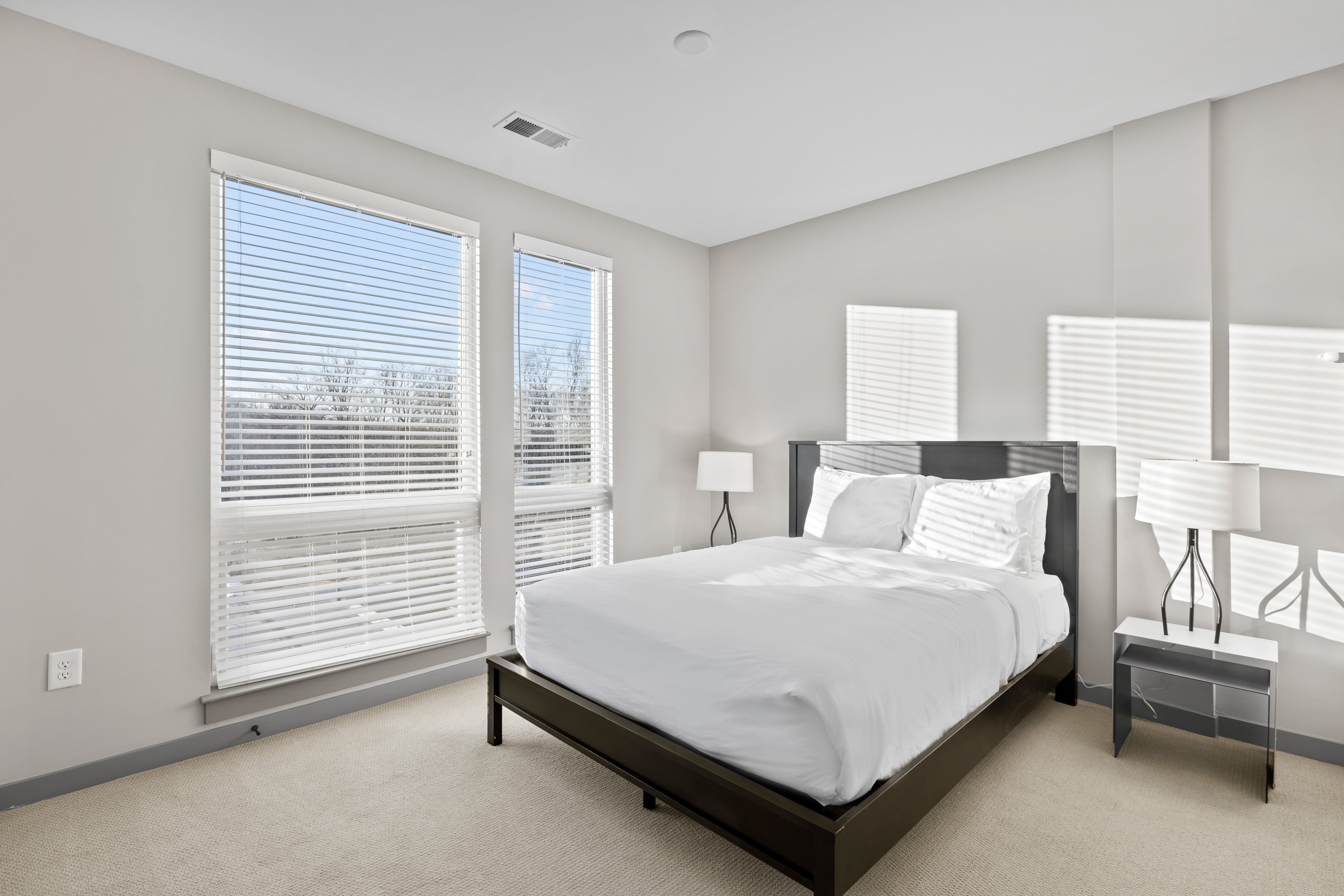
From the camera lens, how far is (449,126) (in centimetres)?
306

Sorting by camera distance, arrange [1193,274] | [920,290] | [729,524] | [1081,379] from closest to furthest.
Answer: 1. [1193,274]
2. [1081,379]
3. [920,290]
4. [729,524]

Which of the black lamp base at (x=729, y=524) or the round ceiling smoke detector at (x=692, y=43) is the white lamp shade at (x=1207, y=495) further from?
the black lamp base at (x=729, y=524)

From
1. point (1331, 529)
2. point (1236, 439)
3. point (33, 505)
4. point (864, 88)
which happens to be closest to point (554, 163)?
point (864, 88)

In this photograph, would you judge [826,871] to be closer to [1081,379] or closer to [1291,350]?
[1081,379]

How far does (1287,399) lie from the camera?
8.73 feet

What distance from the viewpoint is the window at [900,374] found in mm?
3732

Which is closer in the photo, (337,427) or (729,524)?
(337,427)

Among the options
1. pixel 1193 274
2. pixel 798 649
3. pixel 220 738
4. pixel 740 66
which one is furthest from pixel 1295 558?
pixel 220 738

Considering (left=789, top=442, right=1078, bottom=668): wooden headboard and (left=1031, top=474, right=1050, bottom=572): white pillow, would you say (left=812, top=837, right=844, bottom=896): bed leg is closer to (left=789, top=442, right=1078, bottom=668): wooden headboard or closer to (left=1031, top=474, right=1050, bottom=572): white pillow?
(left=1031, top=474, right=1050, bottom=572): white pillow

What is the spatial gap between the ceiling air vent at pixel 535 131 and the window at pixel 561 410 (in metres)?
0.67

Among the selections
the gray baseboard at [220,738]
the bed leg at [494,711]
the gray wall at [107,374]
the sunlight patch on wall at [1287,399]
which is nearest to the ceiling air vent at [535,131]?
the gray wall at [107,374]

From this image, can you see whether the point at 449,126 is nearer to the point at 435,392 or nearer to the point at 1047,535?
the point at 435,392

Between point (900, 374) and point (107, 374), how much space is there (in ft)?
12.9

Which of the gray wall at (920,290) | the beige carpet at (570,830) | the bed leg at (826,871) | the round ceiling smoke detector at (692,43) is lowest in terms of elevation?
the beige carpet at (570,830)
